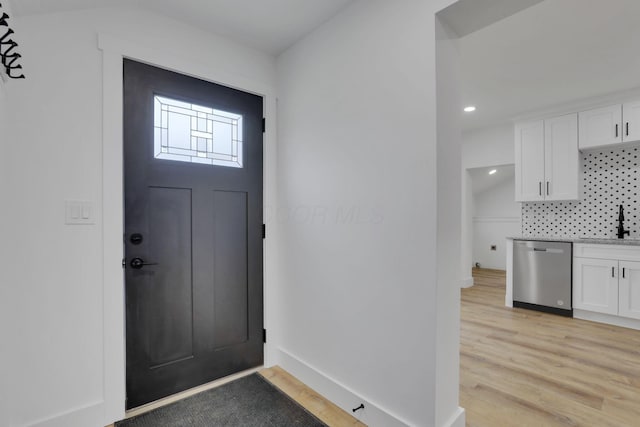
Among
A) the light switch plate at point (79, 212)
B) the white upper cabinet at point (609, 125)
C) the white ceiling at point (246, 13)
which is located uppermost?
the white ceiling at point (246, 13)

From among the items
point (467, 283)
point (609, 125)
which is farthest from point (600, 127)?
point (467, 283)

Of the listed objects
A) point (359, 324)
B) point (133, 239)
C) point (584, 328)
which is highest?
point (133, 239)

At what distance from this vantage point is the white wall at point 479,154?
4.80 meters

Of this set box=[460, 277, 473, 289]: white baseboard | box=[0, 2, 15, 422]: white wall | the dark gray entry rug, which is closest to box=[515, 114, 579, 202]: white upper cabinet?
box=[460, 277, 473, 289]: white baseboard

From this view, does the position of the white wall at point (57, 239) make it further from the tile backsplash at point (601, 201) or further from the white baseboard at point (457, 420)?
the tile backsplash at point (601, 201)

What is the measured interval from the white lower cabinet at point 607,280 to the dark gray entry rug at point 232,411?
145 inches

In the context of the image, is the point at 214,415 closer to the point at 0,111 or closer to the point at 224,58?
the point at 0,111

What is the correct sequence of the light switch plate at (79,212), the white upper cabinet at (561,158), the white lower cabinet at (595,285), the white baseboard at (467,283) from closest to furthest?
the light switch plate at (79,212) → the white lower cabinet at (595,285) → the white upper cabinet at (561,158) → the white baseboard at (467,283)

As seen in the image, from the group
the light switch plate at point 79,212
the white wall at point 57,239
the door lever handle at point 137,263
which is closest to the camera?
the white wall at point 57,239

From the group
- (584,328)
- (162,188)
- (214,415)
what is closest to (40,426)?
(214,415)

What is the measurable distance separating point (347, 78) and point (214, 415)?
7.56ft

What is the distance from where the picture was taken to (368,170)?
6.00 feet

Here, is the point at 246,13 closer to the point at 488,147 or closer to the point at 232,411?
the point at 232,411

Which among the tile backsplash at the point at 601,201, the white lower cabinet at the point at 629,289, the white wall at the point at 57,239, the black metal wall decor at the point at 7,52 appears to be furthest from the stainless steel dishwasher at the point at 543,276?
the black metal wall decor at the point at 7,52
